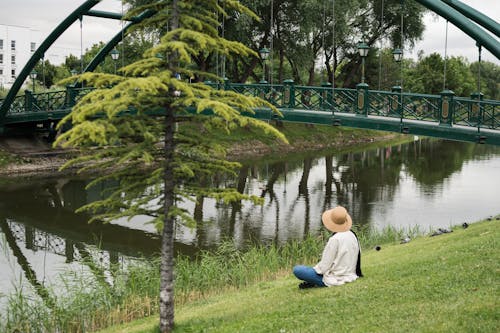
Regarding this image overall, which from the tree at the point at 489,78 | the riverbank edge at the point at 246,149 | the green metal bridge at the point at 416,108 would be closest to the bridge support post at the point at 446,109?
the green metal bridge at the point at 416,108

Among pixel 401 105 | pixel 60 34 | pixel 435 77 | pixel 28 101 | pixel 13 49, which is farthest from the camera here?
pixel 13 49

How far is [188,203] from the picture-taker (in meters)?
24.9

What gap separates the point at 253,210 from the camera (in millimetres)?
23844

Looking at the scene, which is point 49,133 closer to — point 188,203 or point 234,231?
point 188,203

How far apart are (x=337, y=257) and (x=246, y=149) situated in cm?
3291

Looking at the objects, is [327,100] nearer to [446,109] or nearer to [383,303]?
[446,109]

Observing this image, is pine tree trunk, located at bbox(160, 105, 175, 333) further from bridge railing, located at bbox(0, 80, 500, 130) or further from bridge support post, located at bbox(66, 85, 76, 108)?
bridge support post, located at bbox(66, 85, 76, 108)

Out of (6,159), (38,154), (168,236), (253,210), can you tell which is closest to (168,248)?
(168,236)

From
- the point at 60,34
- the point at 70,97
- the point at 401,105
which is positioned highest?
the point at 60,34

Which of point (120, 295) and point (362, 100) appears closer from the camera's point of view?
point (120, 295)

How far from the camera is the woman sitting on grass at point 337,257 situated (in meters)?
8.93

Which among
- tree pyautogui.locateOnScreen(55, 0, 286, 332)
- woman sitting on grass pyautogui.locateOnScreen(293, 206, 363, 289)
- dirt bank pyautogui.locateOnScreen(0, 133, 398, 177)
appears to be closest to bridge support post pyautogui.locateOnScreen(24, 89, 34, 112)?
dirt bank pyautogui.locateOnScreen(0, 133, 398, 177)

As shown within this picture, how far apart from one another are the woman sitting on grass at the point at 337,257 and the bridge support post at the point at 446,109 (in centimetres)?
1107

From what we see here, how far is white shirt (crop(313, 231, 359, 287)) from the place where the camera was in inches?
351
